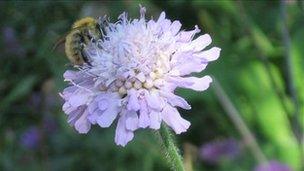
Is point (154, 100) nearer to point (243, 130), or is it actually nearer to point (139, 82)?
point (139, 82)

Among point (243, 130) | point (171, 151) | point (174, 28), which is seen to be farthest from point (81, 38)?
point (243, 130)

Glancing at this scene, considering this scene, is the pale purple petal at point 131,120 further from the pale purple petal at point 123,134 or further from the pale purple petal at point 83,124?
the pale purple petal at point 83,124

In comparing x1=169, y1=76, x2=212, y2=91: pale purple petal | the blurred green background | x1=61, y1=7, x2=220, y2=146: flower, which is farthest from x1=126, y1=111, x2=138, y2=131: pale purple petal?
the blurred green background

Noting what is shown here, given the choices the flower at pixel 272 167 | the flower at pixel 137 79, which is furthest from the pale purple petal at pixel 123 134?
the flower at pixel 272 167

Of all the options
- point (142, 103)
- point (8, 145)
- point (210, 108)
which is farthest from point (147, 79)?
point (210, 108)

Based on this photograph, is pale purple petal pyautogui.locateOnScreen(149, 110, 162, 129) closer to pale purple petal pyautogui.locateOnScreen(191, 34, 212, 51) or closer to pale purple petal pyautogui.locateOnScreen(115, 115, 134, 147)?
pale purple petal pyautogui.locateOnScreen(115, 115, 134, 147)

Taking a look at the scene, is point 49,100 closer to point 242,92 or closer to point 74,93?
point 242,92
